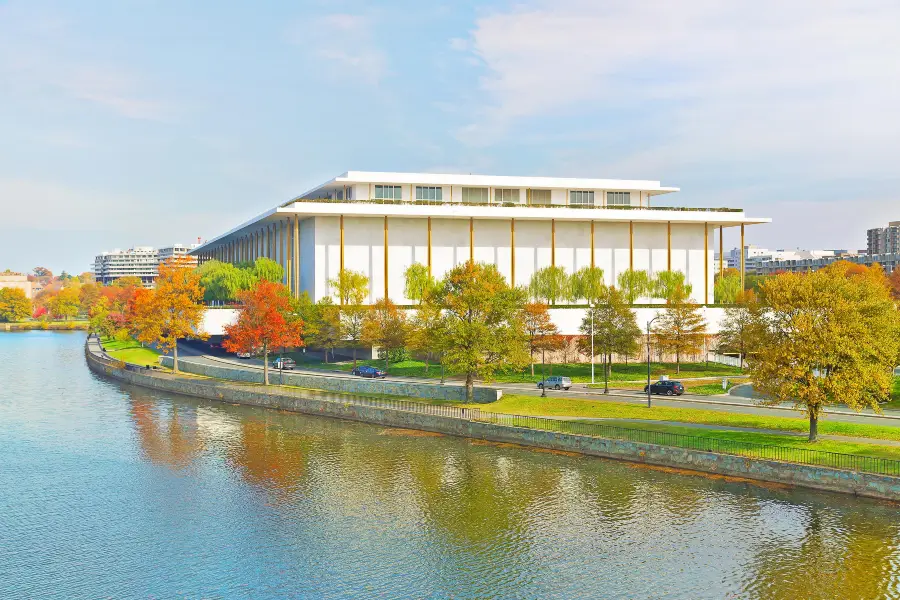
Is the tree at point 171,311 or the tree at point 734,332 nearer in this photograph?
the tree at point 734,332

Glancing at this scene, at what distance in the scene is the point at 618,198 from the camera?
105 m

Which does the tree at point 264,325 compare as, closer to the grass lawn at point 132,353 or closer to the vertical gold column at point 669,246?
the grass lawn at point 132,353

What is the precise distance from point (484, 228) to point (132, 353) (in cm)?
5060

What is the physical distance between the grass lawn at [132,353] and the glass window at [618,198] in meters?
59.7

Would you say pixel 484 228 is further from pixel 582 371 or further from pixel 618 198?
pixel 582 371

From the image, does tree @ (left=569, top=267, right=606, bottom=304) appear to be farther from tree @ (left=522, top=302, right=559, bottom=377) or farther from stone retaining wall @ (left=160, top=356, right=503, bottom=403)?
stone retaining wall @ (left=160, top=356, right=503, bottom=403)

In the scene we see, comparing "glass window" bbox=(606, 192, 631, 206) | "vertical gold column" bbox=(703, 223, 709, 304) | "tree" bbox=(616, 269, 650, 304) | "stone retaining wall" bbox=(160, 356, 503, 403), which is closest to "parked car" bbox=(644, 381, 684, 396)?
"stone retaining wall" bbox=(160, 356, 503, 403)

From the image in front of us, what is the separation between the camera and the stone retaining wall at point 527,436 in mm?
35188

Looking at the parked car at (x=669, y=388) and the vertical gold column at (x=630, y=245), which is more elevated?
the vertical gold column at (x=630, y=245)

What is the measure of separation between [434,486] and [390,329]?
39.0m

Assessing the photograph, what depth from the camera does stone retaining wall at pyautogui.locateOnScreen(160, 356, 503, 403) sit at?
57812 mm

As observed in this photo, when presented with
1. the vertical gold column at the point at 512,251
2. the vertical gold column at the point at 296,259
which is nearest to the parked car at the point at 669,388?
the vertical gold column at the point at 512,251

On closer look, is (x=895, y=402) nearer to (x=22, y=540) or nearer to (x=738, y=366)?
(x=738, y=366)

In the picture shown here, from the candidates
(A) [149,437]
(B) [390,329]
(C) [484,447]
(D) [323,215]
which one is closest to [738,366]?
(B) [390,329]
